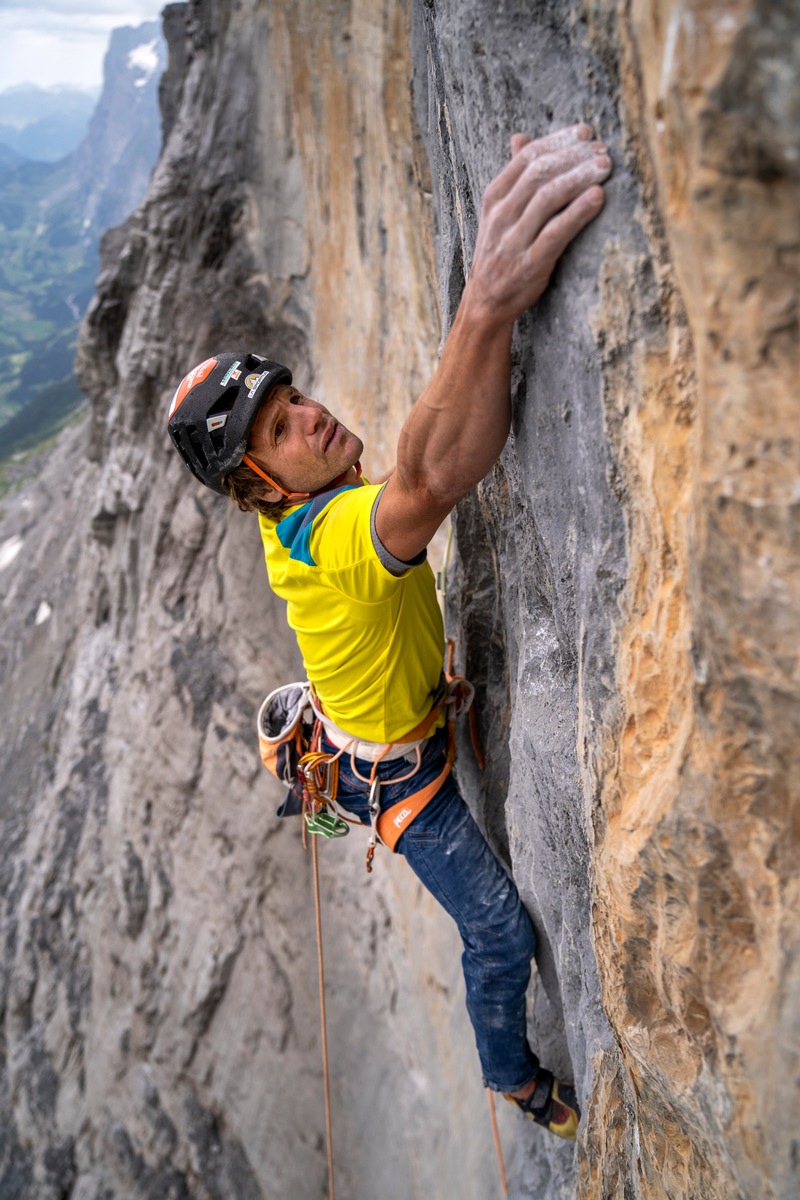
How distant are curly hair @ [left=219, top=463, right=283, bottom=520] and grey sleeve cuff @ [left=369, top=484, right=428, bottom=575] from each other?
58cm

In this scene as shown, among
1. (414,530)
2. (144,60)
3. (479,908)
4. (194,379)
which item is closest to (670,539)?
(414,530)

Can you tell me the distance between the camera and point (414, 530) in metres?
2.16

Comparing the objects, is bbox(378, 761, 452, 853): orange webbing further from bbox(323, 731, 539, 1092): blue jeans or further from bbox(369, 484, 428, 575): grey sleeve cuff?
bbox(369, 484, 428, 575): grey sleeve cuff

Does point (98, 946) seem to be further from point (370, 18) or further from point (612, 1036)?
point (370, 18)

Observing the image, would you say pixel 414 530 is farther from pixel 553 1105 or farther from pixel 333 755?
pixel 553 1105

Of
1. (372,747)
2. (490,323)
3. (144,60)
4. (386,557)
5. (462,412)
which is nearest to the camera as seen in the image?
(490,323)

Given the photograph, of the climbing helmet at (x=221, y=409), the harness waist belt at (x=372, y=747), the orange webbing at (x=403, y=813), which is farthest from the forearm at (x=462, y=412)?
the orange webbing at (x=403, y=813)

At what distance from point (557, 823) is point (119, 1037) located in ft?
25.0

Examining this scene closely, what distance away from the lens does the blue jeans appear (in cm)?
299

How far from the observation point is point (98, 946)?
879 centimetres

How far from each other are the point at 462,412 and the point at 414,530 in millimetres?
377

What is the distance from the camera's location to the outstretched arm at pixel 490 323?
1.57 m

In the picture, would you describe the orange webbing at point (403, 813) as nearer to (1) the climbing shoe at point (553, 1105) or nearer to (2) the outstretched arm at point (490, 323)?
(1) the climbing shoe at point (553, 1105)

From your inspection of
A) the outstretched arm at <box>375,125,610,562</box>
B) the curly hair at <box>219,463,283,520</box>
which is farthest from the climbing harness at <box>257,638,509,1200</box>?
the outstretched arm at <box>375,125,610,562</box>
